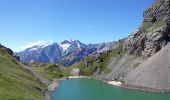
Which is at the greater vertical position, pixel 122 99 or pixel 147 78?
pixel 147 78

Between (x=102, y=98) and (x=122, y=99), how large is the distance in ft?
31.5

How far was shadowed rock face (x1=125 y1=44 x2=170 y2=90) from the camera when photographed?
166875 millimetres

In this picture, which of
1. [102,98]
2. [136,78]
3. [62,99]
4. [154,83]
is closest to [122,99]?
[102,98]

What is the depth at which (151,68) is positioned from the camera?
185 metres

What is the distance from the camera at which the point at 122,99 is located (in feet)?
454

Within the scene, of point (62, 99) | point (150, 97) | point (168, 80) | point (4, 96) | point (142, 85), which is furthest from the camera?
point (142, 85)

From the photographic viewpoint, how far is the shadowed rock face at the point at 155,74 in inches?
6570

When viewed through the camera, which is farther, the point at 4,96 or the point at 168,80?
the point at 168,80

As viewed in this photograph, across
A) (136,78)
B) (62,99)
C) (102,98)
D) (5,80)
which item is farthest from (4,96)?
(136,78)

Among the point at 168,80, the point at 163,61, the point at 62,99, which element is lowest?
the point at 62,99

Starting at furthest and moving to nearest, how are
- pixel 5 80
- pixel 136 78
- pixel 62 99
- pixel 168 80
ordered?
pixel 136 78 → pixel 168 80 → pixel 62 99 → pixel 5 80

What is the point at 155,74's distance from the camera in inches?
6905

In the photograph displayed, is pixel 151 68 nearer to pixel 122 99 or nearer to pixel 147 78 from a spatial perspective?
pixel 147 78

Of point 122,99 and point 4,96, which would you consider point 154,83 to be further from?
point 4,96
